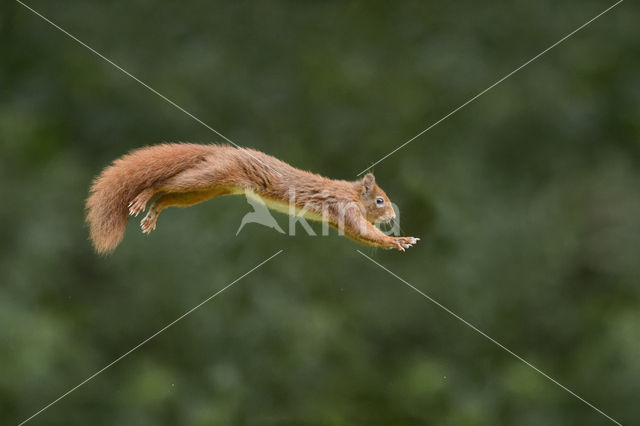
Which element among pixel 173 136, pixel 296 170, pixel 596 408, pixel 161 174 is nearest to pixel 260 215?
pixel 296 170

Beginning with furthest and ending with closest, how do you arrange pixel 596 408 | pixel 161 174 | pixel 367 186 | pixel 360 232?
1. pixel 596 408
2. pixel 367 186
3. pixel 360 232
4. pixel 161 174

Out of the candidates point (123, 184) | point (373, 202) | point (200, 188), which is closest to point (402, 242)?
point (373, 202)

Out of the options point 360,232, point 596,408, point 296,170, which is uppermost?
point 296,170

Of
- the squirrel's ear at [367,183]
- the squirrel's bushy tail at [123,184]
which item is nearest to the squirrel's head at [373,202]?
the squirrel's ear at [367,183]

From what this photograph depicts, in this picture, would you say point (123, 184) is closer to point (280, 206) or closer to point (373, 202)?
point (280, 206)

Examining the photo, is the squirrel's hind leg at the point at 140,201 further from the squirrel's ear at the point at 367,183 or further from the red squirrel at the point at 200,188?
the squirrel's ear at the point at 367,183

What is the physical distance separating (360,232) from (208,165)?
0.30 m

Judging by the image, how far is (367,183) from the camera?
4.67 ft

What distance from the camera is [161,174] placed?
1.18 m

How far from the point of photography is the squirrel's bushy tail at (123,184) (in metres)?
1.19

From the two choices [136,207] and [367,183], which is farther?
[367,183]

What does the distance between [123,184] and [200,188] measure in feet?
0.41

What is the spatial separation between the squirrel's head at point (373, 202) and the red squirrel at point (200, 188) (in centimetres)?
6

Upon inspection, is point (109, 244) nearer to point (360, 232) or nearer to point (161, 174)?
point (161, 174)
